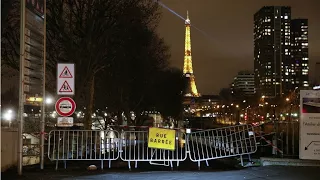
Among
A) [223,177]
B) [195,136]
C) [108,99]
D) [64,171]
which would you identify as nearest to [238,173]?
[223,177]

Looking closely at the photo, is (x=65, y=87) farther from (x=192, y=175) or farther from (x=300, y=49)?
(x=300, y=49)

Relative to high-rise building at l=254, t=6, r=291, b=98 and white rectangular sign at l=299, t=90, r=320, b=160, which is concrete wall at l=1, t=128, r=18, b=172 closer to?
white rectangular sign at l=299, t=90, r=320, b=160

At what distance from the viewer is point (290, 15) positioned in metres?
168

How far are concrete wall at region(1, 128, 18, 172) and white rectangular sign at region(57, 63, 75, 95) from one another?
5.82 ft

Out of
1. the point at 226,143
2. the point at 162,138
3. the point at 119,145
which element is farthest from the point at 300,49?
the point at 119,145

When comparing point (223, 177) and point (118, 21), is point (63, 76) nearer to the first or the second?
point (223, 177)

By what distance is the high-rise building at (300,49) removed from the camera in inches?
6009

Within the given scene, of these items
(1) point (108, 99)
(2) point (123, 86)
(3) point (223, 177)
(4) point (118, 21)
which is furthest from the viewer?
(1) point (108, 99)

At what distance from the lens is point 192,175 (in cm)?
1166

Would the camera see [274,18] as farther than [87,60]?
Yes

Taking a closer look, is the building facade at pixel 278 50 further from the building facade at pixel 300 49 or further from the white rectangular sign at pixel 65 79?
the white rectangular sign at pixel 65 79

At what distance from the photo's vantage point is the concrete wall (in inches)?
469

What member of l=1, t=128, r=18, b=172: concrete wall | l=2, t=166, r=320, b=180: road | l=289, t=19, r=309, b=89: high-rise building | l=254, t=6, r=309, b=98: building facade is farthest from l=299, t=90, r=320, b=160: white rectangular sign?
l=289, t=19, r=309, b=89: high-rise building

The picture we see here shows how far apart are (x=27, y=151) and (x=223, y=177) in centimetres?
692
